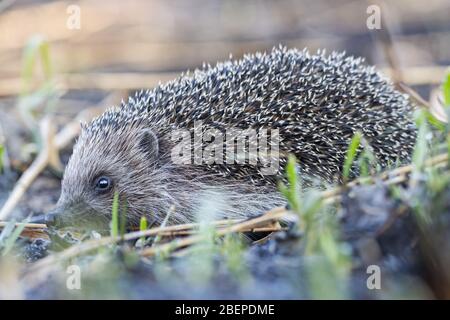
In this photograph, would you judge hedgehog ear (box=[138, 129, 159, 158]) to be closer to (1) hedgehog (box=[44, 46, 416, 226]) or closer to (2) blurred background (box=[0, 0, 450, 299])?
(1) hedgehog (box=[44, 46, 416, 226])

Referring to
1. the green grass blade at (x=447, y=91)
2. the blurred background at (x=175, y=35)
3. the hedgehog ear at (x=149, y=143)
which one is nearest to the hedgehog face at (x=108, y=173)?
the hedgehog ear at (x=149, y=143)

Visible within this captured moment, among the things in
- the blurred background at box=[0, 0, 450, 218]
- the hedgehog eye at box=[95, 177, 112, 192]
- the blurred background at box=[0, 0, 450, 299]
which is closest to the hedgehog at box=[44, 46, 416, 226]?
the hedgehog eye at box=[95, 177, 112, 192]

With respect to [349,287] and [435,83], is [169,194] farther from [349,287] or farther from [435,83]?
[435,83]

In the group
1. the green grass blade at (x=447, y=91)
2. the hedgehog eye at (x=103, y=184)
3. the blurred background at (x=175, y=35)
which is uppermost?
the blurred background at (x=175, y=35)

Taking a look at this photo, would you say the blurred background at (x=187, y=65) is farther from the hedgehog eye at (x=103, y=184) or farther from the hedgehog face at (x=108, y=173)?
the hedgehog eye at (x=103, y=184)

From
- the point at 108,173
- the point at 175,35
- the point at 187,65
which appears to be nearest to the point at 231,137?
the point at 108,173

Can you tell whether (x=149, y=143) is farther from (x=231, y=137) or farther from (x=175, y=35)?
(x=175, y=35)

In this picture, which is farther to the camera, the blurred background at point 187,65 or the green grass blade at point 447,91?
the green grass blade at point 447,91
